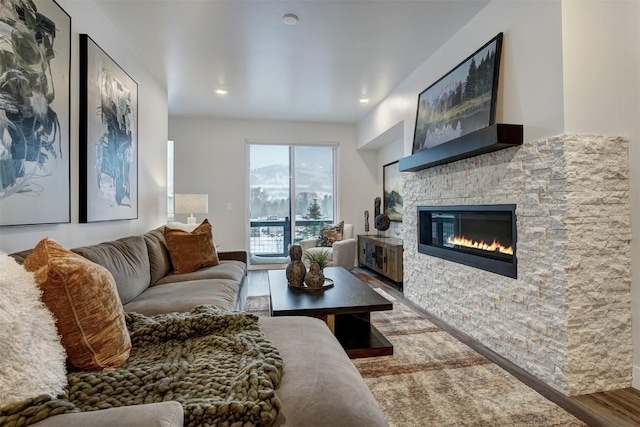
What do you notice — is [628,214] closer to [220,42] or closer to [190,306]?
[190,306]

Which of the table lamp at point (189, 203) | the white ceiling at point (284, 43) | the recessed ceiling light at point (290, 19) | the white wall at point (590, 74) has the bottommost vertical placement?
the table lamp at point (189, 203)

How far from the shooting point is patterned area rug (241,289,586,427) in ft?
5.52

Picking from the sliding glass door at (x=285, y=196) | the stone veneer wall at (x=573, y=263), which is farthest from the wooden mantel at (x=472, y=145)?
the sliding glass door at (x=285, y=196)

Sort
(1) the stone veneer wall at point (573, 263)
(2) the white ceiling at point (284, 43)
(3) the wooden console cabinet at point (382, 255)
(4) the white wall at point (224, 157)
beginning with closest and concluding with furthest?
1. (1) the stone veneer wall at point (573, 263)
2. (2) the white ceiling at point (284, 43)
3. (3) the wooden console cabinet at point (382, 255)
4. (4) the white wall at point (224, 157)

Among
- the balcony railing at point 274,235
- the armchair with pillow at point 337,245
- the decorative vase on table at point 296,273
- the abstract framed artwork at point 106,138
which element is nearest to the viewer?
the abstract framed artwork at point 106,138

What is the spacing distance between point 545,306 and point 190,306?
2.13 m

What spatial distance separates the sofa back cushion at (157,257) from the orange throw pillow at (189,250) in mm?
59

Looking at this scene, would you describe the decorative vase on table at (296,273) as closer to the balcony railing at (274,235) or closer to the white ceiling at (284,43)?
the white ceiling at (284,43)

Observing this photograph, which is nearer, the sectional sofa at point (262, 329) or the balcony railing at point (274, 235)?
the sectional sofa at point (262, 329)

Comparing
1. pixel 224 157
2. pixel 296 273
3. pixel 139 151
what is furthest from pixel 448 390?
pixel 224 157

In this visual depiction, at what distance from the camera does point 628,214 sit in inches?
77.7

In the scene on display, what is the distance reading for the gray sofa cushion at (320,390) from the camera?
945 millimetres

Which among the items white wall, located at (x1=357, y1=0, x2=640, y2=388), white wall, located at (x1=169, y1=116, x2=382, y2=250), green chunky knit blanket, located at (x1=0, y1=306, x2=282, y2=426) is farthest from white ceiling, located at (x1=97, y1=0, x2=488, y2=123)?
green chunky knit blanket, located at (x1=0, y1=306, x2=282, y2=426)

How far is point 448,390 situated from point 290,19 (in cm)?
286
